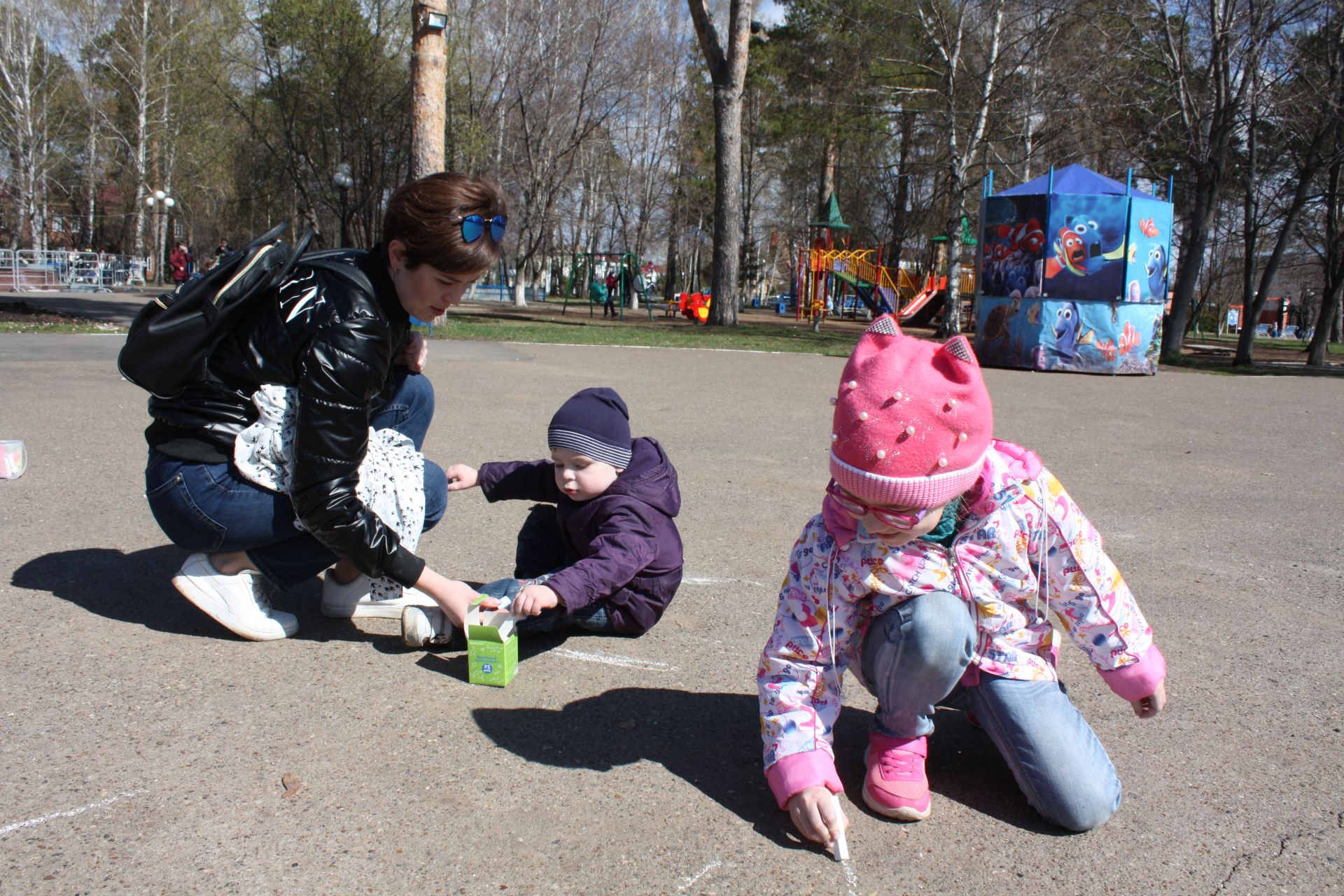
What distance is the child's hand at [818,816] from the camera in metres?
1.91

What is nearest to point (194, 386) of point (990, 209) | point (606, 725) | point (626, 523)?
point (626, 523)

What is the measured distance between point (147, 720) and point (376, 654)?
2.03 feet

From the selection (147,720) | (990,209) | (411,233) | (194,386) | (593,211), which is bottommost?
(147,720)

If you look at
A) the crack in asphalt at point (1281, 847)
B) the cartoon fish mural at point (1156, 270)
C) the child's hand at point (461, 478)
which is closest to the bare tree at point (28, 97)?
the cartoon fish mural at point (1156, 270)

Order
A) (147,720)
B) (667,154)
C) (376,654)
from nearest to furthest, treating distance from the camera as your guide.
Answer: (147,720), (376,654), (667,154)

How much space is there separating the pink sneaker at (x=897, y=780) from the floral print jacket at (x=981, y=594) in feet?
0.39

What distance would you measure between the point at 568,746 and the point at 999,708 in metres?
0.97

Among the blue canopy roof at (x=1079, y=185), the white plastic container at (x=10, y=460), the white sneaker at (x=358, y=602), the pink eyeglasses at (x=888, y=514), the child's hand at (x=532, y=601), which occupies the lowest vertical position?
the white sneaker at (x=358, y=602)

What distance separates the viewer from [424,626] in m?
2.81

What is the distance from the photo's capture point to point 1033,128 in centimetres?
2419

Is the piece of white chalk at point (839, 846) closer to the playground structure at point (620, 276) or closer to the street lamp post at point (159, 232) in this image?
the playground structure at point (620, 276)

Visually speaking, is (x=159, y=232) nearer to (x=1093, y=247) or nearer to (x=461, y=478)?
(x=1093, y=247)

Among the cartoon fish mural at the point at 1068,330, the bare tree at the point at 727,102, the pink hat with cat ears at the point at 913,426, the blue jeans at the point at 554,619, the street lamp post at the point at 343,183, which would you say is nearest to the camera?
the pink hat with cat ears at the point at 913,426

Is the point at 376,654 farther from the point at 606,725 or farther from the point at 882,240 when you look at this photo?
the point at 882,240
